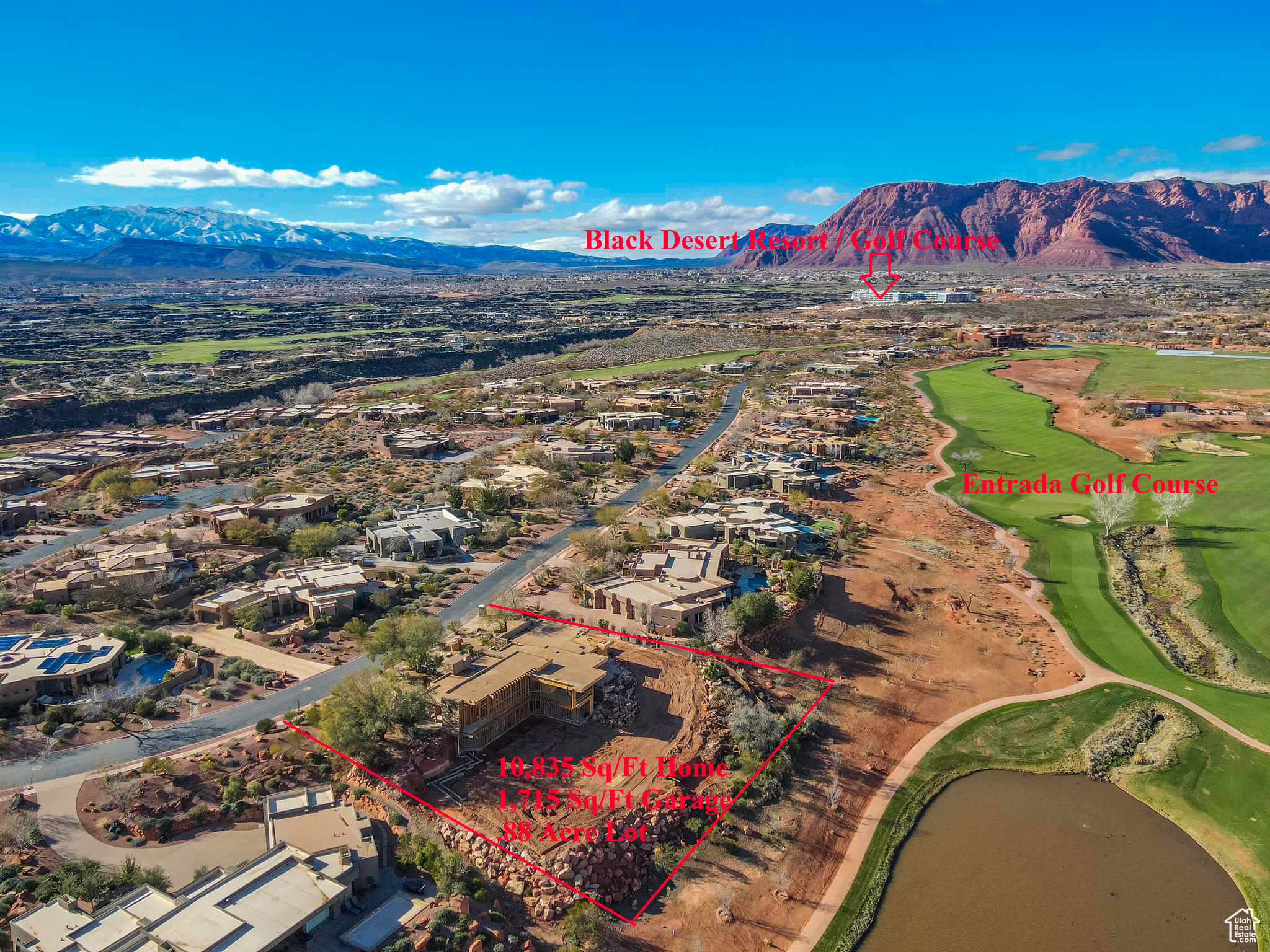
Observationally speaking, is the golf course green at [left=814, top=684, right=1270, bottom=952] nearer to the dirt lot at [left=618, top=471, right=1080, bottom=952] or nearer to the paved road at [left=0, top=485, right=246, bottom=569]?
the dirt lot at [left=618, top=471, right=1080, bottom=952]

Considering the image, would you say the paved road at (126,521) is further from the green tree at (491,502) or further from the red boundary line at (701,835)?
the red boundary line at (701,835)

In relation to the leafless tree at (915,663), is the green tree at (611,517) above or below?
above

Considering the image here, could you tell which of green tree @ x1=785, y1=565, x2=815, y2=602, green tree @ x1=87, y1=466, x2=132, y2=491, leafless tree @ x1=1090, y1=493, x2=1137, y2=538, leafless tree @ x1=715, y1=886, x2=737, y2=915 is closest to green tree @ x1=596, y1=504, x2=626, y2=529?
green tree @ x1=785, y1=565, x2=815, y2=602

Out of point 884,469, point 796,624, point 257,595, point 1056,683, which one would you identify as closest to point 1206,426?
point 884,469

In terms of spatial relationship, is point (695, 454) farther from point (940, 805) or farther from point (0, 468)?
point (0, 468)

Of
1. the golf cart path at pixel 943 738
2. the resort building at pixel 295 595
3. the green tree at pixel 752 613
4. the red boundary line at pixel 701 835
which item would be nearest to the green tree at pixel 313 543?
the resort building at pixel 295 595

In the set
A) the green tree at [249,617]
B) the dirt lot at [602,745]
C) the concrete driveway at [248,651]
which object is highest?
the green tree at [249,617]

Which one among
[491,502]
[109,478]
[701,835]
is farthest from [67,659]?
[109,478]
